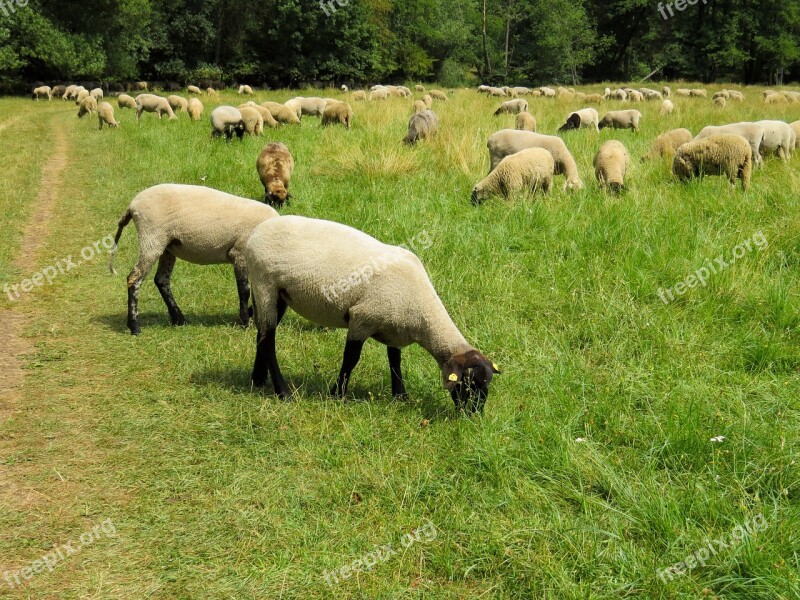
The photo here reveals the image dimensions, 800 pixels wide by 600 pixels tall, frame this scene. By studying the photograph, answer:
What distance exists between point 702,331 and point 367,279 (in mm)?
3012

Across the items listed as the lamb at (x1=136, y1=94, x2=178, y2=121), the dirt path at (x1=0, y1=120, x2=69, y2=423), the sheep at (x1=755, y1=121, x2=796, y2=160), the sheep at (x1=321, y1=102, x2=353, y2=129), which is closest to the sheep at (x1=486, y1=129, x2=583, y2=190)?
the sheep at (x1=755, y1=121, x2=796, y2=160)

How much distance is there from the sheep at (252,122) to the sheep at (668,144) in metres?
9.70

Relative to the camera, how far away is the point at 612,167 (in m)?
10.4

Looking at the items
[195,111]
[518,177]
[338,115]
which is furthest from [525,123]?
[195,111]

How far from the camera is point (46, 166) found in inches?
585

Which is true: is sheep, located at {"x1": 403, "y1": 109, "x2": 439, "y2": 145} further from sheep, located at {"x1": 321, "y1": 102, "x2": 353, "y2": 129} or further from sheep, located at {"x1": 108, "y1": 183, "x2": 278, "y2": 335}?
sheep, located at {"x1": 108, "y1": 183, "x2": 278, "y2": 335}

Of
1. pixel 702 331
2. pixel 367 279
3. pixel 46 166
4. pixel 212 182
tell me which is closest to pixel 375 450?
pixel 367 279

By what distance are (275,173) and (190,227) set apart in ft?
14.8

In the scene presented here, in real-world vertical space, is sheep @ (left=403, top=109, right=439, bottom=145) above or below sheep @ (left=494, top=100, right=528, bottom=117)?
below

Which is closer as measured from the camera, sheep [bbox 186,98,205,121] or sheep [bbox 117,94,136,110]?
sheep [bbox 186,98,205,121]

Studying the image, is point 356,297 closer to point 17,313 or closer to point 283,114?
point 17,313

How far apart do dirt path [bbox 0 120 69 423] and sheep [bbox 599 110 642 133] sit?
1536cm

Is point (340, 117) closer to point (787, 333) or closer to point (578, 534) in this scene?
point (787, 333)

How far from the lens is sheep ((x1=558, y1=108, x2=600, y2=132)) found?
17484mm
